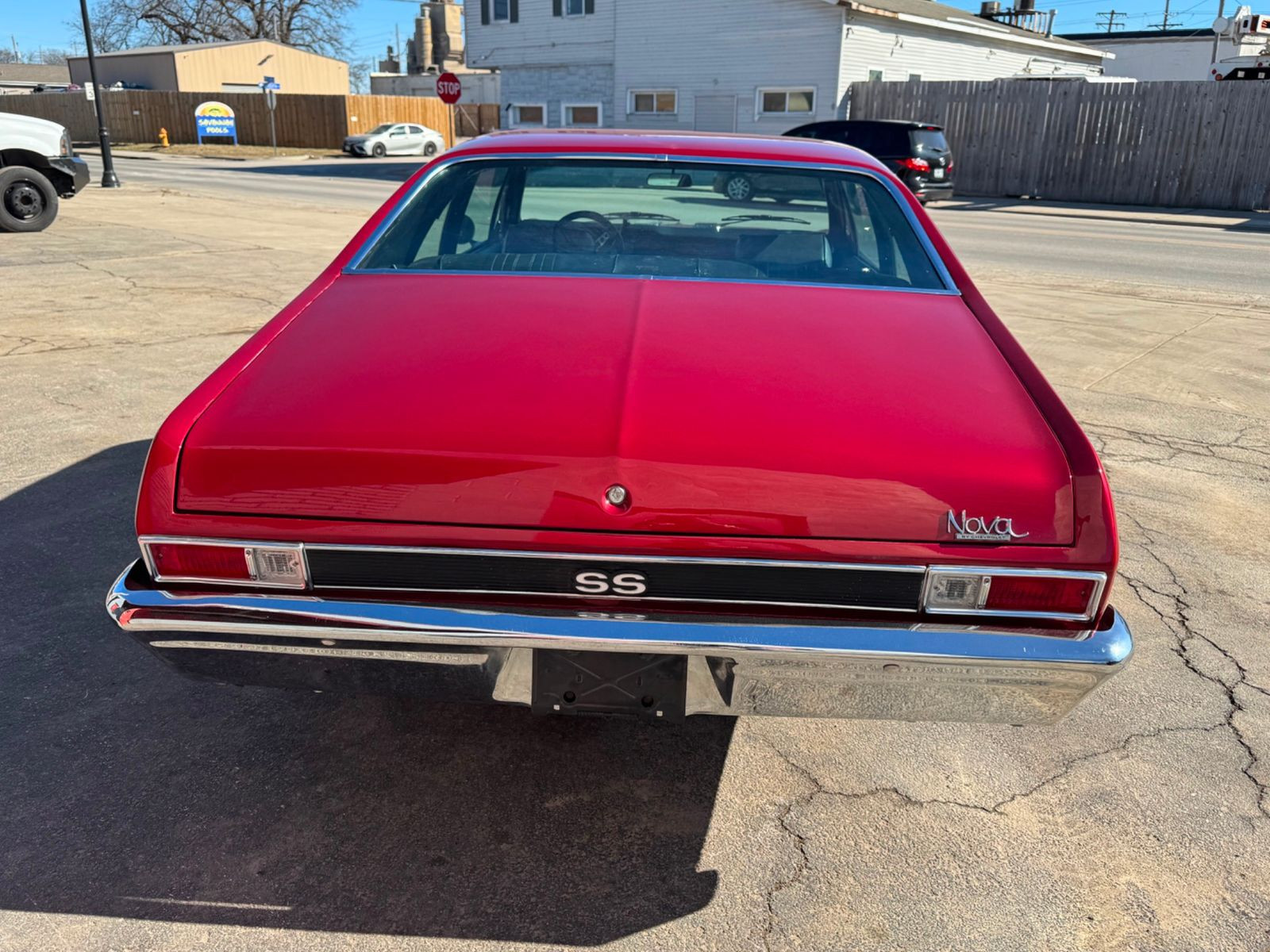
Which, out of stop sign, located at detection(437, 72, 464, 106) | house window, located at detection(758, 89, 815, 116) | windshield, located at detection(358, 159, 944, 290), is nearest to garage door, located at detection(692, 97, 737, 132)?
house window, located at detection(758, 89, 815, 116)

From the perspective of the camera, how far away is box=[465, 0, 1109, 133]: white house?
91.3 ft

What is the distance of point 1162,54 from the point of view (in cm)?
4903

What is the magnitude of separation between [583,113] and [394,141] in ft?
31.3

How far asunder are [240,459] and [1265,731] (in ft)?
10.1

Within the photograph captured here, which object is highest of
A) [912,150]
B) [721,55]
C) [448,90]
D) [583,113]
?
[721,55]

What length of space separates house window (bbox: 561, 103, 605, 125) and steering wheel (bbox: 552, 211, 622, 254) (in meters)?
30.9

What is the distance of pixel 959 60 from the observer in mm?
31578

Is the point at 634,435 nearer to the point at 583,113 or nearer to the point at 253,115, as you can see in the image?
the point at 583,113

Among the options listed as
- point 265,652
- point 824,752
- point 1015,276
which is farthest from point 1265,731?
point 1015,276

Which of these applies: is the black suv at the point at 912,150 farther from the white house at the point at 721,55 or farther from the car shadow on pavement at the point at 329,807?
the car shadow on pavement at the point at 329,807

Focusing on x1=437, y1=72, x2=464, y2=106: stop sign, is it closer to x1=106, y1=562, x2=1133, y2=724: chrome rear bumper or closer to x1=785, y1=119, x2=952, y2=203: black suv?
x1=785, y1=119, x2=952, y2=203: black suv

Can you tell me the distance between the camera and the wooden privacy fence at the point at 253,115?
44.8m

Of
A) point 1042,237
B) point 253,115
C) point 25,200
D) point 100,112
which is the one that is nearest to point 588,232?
point 25,200

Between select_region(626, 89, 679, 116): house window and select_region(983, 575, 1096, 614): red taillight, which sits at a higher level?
select_region(626, 89, 679, 116): house window
